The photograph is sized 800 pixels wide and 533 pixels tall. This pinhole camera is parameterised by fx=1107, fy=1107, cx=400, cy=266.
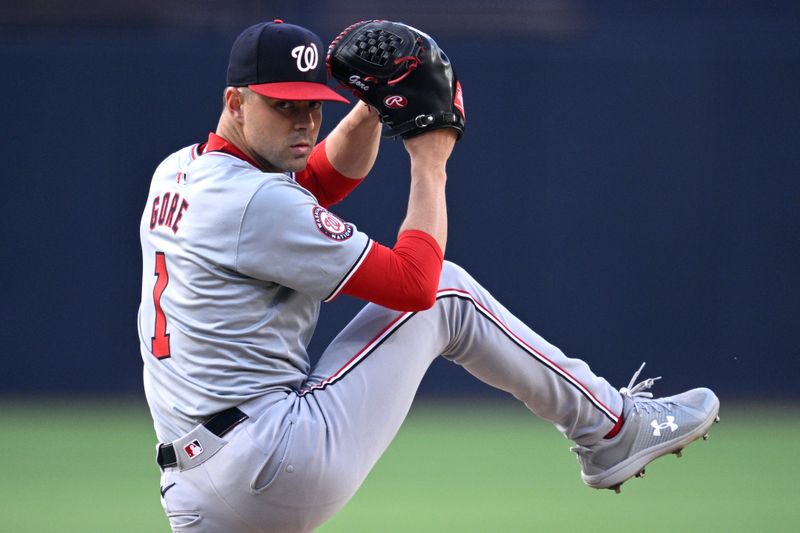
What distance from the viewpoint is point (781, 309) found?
21.6 ft

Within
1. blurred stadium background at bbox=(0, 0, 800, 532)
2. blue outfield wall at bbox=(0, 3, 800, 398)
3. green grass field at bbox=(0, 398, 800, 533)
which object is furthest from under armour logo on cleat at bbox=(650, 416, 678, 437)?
blue outfield wall at bbox=(0, 3, 800, 398)

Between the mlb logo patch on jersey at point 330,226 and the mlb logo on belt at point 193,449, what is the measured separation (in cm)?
57

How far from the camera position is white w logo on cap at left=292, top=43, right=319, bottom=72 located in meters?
2.69

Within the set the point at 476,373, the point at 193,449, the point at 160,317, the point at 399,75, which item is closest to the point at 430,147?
the point at 399,75

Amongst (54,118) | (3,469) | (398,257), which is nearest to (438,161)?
(398,257)

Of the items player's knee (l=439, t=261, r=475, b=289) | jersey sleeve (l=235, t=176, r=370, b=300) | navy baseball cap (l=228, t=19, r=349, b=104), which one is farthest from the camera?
player's knee (l=439, t=261, r=475, b=289)

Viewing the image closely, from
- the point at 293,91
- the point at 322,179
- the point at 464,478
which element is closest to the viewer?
the point at 293,91

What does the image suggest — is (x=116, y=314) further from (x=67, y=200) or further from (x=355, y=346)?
(x=355, y=346)

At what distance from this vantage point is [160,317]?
2.71 metres

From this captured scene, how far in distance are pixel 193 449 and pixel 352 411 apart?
0.38 meters

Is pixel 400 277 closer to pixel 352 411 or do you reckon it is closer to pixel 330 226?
pixel 330 226

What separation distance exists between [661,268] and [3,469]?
12.5ft

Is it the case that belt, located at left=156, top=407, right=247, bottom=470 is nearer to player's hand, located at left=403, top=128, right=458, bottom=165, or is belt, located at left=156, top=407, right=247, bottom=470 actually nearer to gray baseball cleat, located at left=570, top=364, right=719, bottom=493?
player's hand, located at left=403, top=128, right=458, bottom=165

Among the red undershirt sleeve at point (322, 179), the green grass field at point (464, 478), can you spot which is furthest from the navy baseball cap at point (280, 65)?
the green grass field at point (464, 478)
